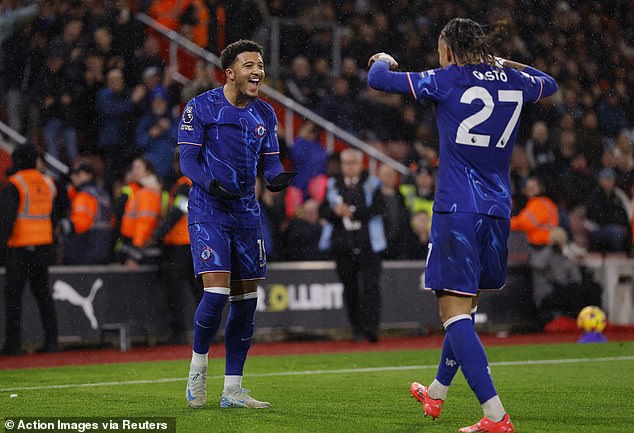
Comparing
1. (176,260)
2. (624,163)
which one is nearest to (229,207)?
(176,260)

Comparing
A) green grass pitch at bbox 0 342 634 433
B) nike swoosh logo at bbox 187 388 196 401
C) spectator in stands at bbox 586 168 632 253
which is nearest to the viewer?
green grass pitch at bbox 0 342 634 433

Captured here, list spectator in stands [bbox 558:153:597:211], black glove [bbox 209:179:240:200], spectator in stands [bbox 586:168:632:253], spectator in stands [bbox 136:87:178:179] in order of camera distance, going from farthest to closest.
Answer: spectator in stands [bbox 558:153:597:211]
spectator in stands [bbox 586:168:632:253]
spectator in stands [bbox 136:87:178:179]
black glove [bbox 209:179:240:200]

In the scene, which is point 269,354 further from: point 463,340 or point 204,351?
point 463,340

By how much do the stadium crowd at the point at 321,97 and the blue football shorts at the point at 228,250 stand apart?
6.34 m

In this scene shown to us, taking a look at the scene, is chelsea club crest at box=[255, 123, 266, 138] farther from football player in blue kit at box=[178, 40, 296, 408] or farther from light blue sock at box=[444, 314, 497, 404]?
light blue sock at box=[444, 314, 497, 404]

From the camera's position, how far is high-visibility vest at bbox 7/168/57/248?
42.6 feet

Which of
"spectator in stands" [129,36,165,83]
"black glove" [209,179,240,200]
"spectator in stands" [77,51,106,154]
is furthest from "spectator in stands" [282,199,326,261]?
"black glove" [209,179,240,200]

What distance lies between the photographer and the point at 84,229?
46.6 feet

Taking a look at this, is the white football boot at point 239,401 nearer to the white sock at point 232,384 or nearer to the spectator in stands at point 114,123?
the white sock at point 232,384

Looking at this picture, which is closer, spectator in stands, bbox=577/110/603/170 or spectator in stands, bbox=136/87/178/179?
spectator in stands, bbox=136/87/178/179

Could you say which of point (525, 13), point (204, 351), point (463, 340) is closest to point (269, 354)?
point (204, 351)

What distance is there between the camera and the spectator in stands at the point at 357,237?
14.3m

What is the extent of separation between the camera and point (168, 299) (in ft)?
45.8

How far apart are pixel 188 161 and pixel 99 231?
735 cm
